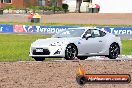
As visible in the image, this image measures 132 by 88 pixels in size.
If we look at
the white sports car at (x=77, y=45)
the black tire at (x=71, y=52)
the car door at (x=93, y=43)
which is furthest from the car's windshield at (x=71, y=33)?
the black tire at (x=71, y=52)

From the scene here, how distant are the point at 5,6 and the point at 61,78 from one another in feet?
256

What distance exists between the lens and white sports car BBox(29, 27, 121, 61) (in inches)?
736

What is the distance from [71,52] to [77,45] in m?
0.44

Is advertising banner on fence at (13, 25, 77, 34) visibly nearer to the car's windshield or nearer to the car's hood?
the car's windshield

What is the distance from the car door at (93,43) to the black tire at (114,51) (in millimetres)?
425

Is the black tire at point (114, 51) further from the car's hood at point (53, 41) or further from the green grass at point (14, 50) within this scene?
the green grass at point (14, 50)

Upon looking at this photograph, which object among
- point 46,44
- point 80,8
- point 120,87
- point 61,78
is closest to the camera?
point 120,87

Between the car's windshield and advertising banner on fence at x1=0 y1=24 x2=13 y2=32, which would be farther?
advertising banner on fence at x1=0 y1=24 x2=13 y2=32

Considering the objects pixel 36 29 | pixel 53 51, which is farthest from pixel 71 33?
pixel 36 29

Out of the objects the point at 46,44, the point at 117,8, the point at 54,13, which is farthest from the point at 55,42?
the point at 117,8

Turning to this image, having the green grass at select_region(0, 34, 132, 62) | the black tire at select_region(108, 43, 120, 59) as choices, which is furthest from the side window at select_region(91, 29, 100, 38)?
the green grass at select_region(0, 34, 132, 62)

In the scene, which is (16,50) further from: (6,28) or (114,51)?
(6,28)

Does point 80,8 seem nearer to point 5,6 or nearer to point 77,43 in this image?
point 5,6

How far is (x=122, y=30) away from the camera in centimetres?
4041
